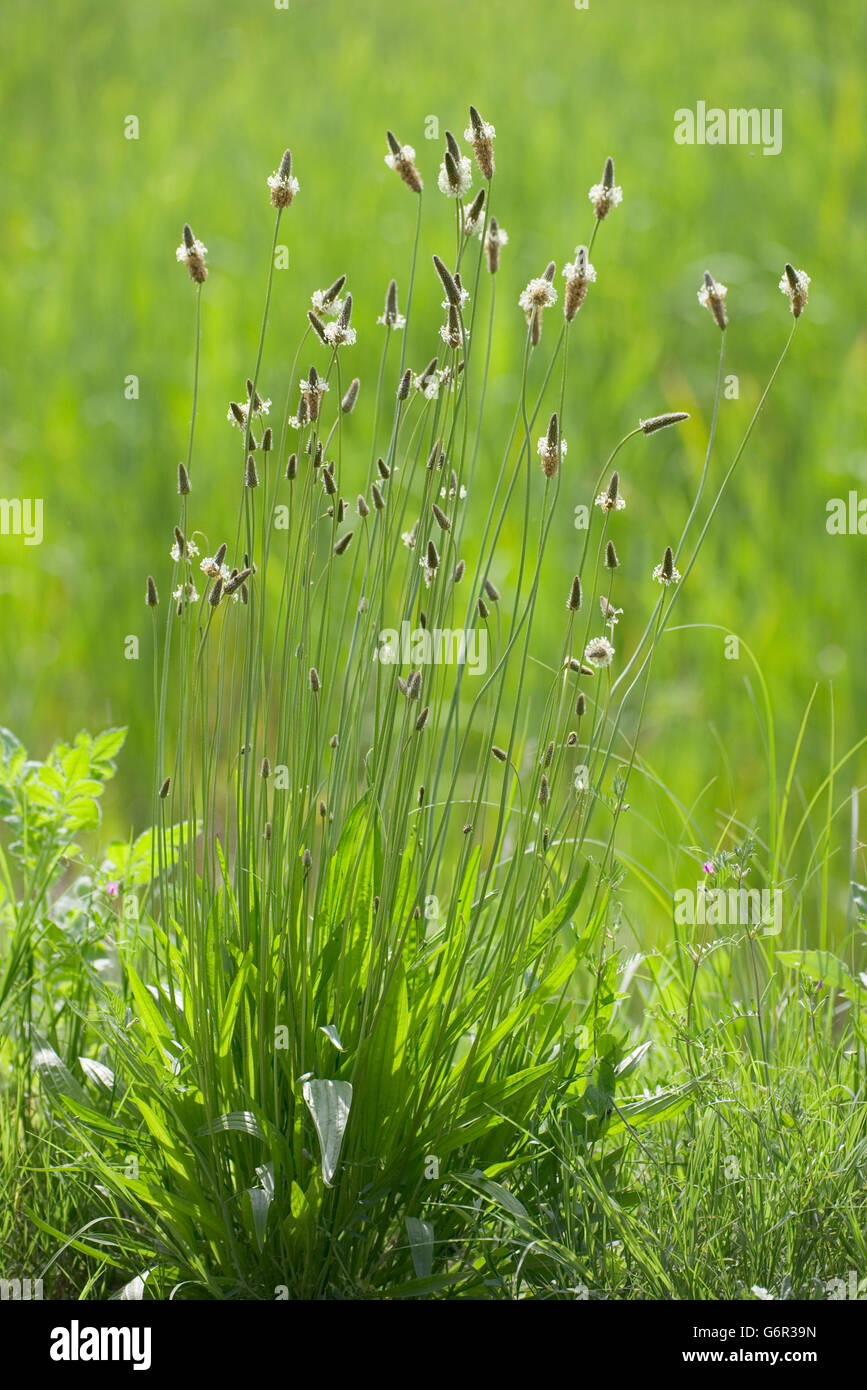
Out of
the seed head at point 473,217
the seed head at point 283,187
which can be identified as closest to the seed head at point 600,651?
the seed head at point 473,217

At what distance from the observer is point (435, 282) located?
391cm

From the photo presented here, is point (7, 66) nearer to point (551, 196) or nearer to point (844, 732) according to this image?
point (551, 196)

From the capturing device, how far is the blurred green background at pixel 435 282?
3.23 meters

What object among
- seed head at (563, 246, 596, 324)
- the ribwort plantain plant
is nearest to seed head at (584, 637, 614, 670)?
the ribwort plantain plant

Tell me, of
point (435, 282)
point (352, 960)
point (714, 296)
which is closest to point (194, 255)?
point (714, 296)

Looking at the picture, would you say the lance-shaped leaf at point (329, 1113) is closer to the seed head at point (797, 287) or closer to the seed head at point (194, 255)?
the seed head at point (194, 255)

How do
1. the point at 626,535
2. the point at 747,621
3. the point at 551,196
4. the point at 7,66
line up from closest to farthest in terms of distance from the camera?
the point at 747,621 < the point at 626,535 < the point at 551,196 < the point at 7,66

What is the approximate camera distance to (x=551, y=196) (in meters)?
4.22

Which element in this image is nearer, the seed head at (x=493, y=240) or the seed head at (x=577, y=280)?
the seed head at (x=577, y=280)

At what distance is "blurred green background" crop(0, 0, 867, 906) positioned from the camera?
3.23 m

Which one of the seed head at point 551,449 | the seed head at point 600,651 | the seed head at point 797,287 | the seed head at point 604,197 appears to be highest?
the seed head at point 604,197

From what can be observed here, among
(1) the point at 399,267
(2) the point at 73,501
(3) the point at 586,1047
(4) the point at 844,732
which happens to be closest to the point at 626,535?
(4) the point at 844,732

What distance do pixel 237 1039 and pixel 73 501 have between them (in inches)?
101

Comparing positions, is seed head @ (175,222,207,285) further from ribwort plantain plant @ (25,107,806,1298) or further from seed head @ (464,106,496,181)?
seed head @ (464,106,496,181)
